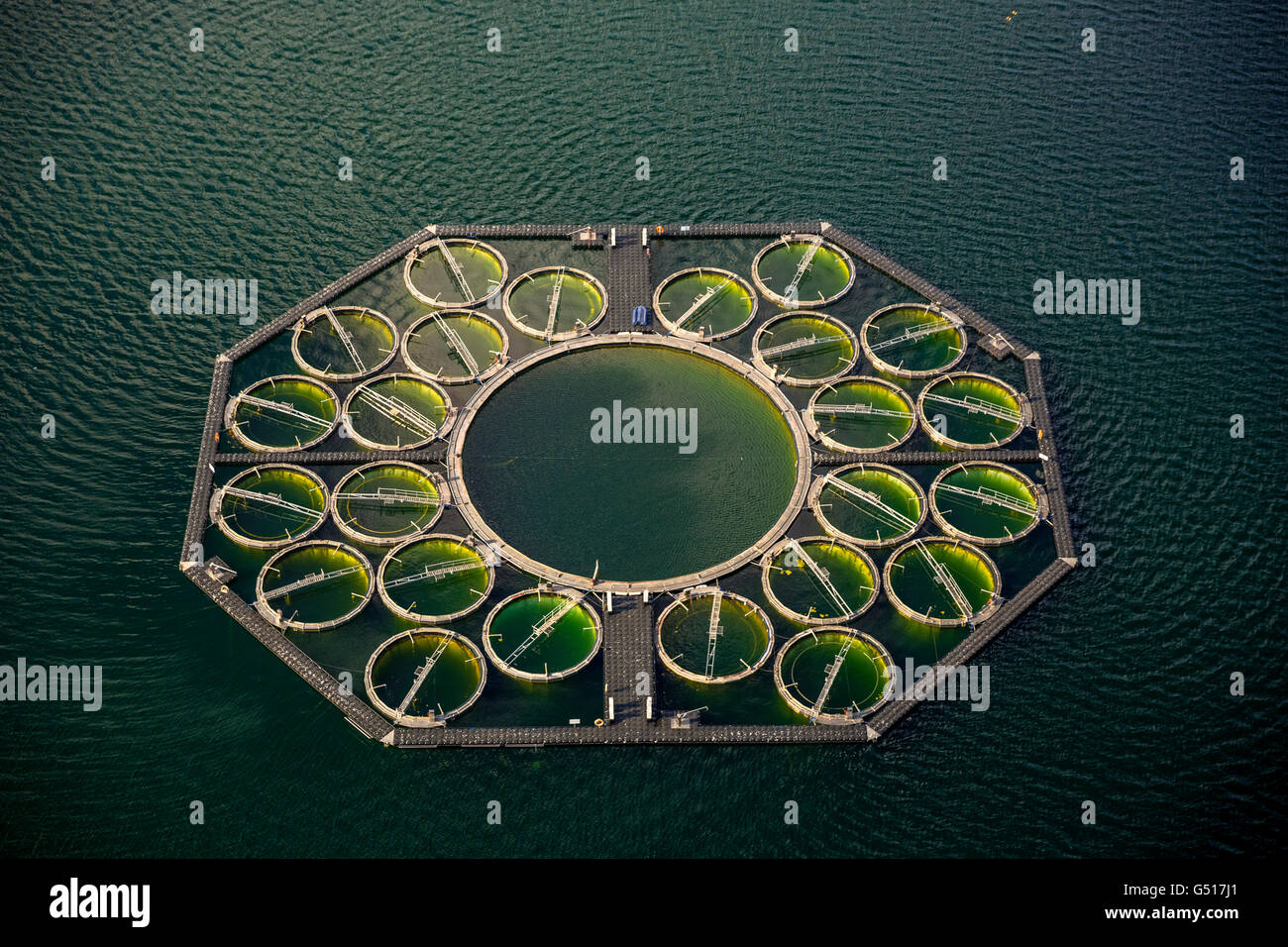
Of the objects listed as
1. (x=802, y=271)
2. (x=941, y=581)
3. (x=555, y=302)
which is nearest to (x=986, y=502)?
(x=941, y=581)

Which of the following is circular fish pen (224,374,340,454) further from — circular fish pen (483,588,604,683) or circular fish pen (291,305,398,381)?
circular fish pen (483,588,604,683)

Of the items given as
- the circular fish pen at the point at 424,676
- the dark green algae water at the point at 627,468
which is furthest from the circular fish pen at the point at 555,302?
the circular fish pen at the point at 424,676

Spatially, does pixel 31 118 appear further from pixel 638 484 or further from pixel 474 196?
pixel 638 484

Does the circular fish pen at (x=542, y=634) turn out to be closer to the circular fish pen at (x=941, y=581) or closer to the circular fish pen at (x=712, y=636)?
the circular fish pen at (x=712, y=636)

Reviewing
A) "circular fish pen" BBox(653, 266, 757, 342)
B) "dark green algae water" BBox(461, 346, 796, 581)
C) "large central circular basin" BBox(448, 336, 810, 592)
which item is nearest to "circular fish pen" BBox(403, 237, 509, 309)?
"large central circular basin" BBox(448, 336, 810, 592)
